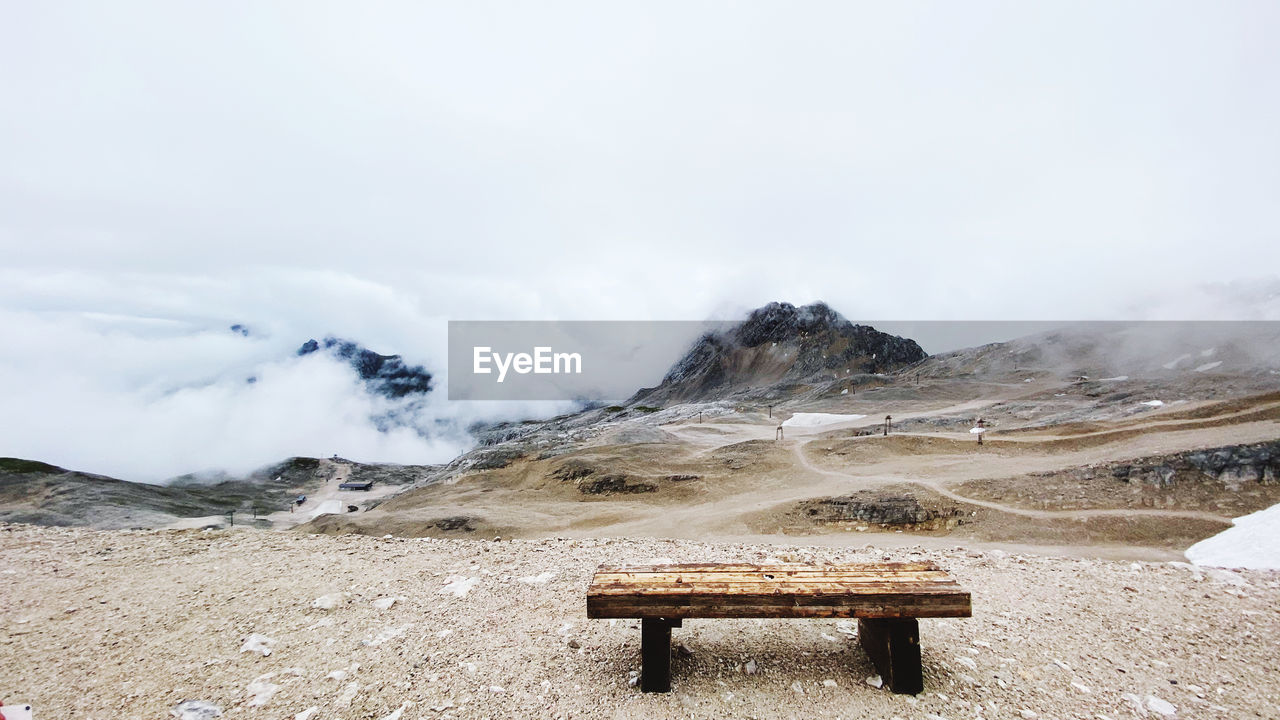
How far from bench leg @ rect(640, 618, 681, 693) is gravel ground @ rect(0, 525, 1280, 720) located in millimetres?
124

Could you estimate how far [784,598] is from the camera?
17.7 feet

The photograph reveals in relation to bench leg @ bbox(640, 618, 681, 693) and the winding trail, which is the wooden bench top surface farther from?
the winding trail

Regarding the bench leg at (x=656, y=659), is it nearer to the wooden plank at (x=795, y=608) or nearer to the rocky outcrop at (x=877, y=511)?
the wooden plank at (x=795, y=608)

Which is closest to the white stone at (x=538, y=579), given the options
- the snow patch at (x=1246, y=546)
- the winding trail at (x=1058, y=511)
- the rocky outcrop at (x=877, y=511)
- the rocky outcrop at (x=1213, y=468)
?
the snow patch at (x=1246, y=546)

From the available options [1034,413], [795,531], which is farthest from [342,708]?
[1034,413]

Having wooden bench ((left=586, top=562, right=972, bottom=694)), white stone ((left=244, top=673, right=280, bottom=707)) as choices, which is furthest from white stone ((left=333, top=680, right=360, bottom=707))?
wooden bench ((left=586, top=562, right=972, bottom=694))

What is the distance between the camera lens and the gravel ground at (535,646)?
17.9 feet

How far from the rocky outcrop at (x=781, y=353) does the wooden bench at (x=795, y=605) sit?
115775mm

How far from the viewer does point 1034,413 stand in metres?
42.4

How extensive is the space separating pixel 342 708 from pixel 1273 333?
97.1 metres

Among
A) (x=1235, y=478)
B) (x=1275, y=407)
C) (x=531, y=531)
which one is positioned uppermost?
(x=1275, y=407)

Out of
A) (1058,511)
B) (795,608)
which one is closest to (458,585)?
(795,608)

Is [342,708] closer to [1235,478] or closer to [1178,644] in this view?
[1178,644]

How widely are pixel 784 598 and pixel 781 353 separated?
13944cm
